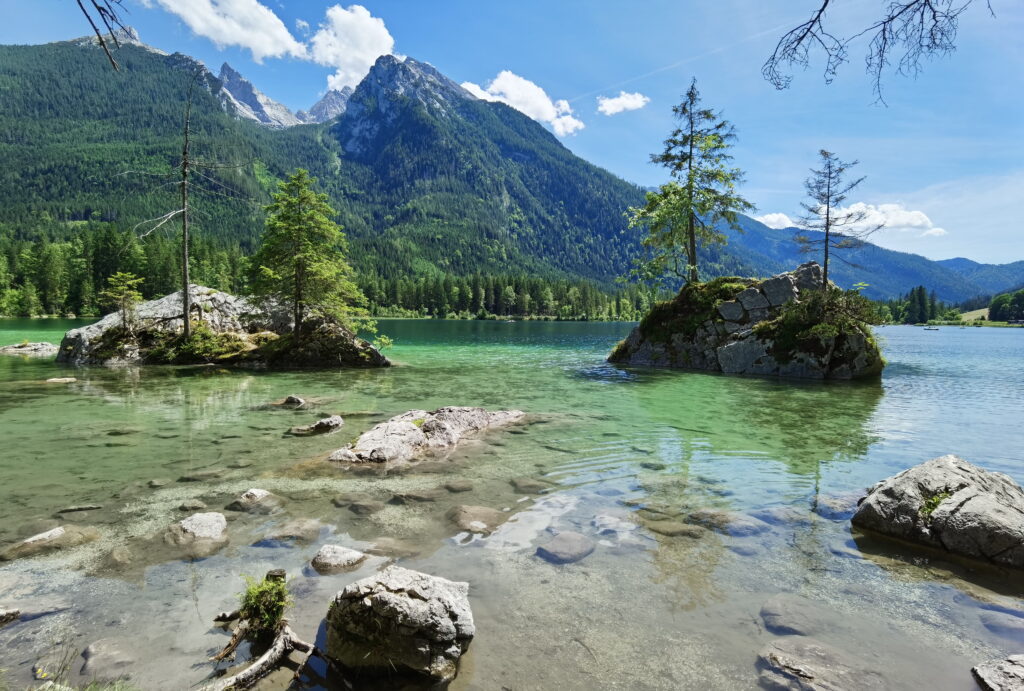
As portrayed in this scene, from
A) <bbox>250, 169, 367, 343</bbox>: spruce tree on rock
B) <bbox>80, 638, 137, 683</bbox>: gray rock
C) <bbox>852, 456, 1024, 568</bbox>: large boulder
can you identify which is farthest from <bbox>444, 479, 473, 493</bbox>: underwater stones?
<bbox>250, 169, 367, 343</bbox>: spruce tree on rock

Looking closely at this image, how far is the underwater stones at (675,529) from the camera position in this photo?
7.59 metres

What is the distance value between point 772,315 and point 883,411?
1479cm

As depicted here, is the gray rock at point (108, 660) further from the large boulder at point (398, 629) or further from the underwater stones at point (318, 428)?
the underwater stones at point (318, 428)

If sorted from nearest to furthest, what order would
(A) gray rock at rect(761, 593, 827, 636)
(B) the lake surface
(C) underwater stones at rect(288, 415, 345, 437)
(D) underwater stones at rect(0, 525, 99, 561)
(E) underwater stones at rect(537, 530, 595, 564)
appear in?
1. (B) the lake surface
2. (A) gray rock at rect(761, 593, 827, 636)
3. (D) underwater stones at rect(0, 525, 99, 561)
4. (E) underwater stones at rect(537, 530, 595, 564)
5. (C) underwater stones at rect(288, 415, 345, 437)

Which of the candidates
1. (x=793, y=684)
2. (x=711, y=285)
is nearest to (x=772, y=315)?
(x=711, y=285)

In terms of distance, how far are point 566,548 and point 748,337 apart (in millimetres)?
28159

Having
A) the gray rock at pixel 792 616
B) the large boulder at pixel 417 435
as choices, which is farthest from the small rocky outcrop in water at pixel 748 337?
the gray rock at pixel 792 616

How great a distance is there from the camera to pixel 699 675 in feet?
14.8

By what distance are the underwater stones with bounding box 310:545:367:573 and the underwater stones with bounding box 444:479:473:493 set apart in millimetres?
3078

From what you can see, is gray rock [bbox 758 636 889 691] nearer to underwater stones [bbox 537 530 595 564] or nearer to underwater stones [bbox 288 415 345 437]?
underwater stones [bbox 537 530 595 564]

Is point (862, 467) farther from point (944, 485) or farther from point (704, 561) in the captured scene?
point (704, 561)

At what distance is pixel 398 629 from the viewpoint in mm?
4531

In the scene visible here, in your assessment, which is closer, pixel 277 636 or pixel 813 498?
pixel 277 636

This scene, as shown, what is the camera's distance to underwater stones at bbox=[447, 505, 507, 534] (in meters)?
7.79
